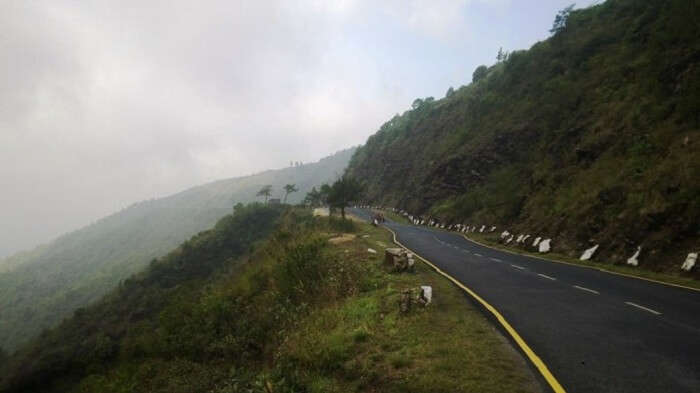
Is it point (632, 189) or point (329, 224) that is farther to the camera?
point (329, 224)

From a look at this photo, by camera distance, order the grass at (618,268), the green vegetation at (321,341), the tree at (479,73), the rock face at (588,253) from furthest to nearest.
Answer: the tree at (479,73)
the rock face at (588,253)
the grass at (618,268)
the green vegetation at (321,341)

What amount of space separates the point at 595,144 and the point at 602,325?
21005 mm

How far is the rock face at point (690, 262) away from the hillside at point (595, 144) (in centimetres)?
58

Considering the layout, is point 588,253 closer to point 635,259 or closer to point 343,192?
point 635,259

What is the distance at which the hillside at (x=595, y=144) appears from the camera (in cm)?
1560

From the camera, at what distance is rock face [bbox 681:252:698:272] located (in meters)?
12.1

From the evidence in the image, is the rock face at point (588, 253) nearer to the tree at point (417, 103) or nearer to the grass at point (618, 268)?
the grass at point (618, 268)

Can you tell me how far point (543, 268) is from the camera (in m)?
15.1

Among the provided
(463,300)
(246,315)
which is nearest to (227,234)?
(246,315)

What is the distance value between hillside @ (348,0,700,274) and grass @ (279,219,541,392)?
10.6 meters

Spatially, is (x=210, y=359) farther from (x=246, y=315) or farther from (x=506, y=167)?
(x=506, y=167)

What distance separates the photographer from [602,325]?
739 cm

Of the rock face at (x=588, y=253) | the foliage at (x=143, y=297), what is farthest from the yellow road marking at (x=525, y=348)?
the foliage at (x=143, y=297)

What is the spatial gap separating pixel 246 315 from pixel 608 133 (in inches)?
975
